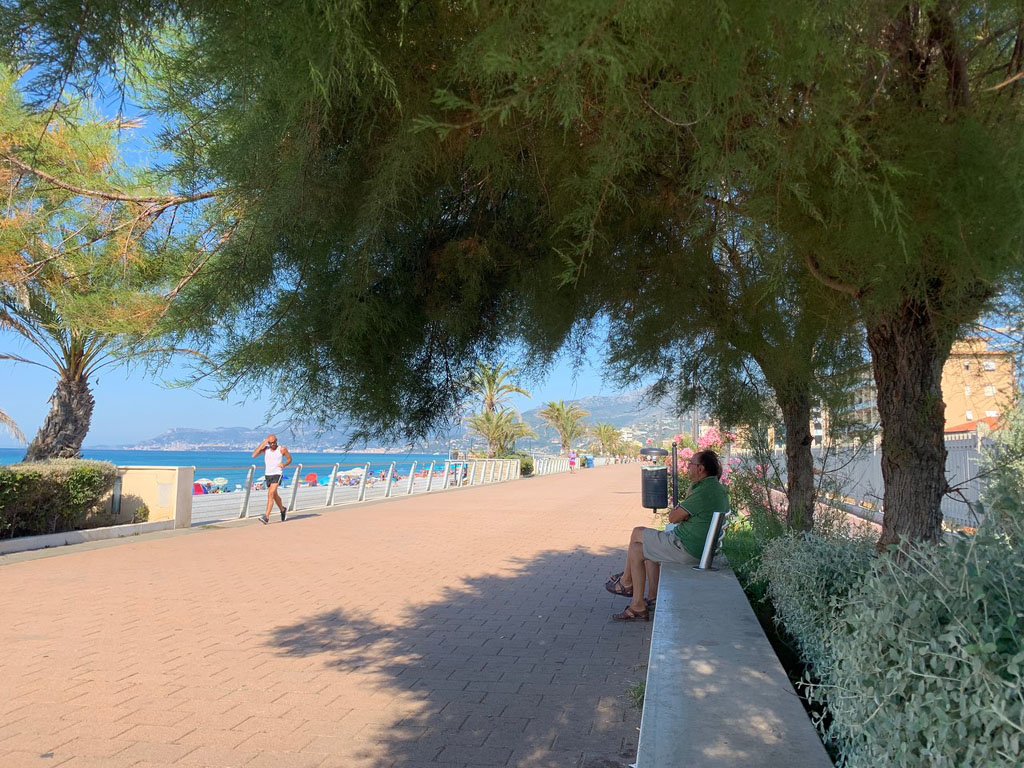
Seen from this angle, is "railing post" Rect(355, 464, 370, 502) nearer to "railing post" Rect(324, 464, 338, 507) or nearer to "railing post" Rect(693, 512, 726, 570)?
"railing post" Rect(324, 464, 338, 507)

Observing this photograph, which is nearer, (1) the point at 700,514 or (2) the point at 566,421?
Answer: (1) the point at 700,514

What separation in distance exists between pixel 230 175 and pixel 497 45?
1.43m

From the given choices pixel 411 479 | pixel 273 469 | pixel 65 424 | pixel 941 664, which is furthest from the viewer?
pixel 411 479

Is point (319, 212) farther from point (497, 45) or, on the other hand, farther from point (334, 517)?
point (334, 517)

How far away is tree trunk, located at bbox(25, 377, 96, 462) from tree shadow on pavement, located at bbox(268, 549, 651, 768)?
9.27m

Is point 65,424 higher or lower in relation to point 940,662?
higher

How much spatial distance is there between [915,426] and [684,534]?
312 cm

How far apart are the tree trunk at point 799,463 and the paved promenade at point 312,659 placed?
1669mm

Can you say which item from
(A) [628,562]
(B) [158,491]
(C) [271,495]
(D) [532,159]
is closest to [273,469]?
(C) [271,495]

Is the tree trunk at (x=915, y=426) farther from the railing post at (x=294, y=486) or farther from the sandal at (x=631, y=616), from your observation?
the railing post at (x=294, y=486)

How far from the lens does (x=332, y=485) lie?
63.5ft

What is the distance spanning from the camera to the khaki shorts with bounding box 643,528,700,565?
6648mm

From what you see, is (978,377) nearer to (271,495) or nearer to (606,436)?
(271,495)

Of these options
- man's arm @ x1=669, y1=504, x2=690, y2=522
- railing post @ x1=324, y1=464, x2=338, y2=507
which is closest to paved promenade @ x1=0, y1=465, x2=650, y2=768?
man's arm @ x1=669, y1=504, x2=690, y2=522
